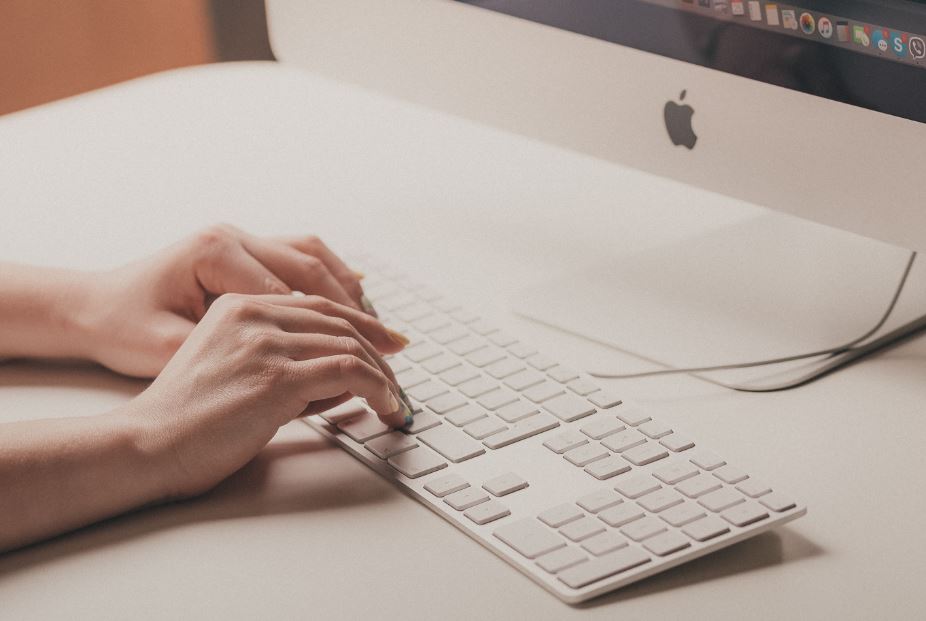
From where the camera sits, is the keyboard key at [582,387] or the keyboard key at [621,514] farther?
the keyboard key at [582,387]

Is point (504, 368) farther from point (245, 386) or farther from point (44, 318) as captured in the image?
point (44, 318)

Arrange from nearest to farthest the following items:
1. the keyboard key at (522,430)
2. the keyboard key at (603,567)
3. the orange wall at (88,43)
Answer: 1. the keyboard key at (603,567)
2. the keyboard key at (522,430)
3. the orange wall at (88,43)

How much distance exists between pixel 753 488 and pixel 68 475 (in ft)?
1.07

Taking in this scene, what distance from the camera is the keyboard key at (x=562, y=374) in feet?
2.19

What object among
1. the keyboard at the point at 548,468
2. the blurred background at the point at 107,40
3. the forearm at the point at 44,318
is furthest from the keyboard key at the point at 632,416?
the blurred background at the point at 107,40

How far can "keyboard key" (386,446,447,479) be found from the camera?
600mm

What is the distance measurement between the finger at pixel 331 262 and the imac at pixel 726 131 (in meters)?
0.12

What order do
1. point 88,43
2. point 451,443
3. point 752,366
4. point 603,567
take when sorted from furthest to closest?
1. point 88,43
2. point 752,366
3. point 451,443
4. point 603,567

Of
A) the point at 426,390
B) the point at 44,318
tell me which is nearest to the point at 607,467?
the point at 426,390

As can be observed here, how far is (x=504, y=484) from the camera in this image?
1.90 ft

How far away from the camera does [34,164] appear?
1.11 m

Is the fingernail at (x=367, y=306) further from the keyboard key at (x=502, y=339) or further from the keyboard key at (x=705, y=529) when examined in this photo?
the keyboard key at (x=705, y=529)

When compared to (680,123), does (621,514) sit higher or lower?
lower

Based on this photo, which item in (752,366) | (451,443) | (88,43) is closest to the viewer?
(451,443)
